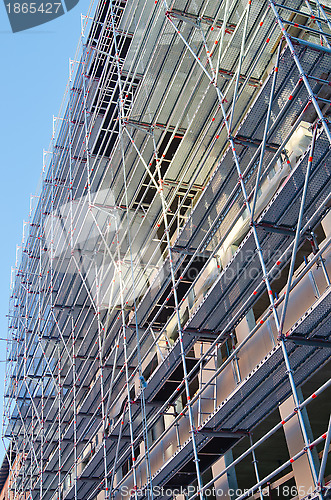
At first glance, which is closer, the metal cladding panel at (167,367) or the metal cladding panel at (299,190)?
the metal cladding panel at (299,190)

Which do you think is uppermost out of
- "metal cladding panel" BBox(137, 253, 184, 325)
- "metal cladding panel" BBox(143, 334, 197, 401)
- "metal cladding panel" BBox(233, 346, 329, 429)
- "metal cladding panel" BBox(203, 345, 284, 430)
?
"metal cladding panel" BBox(137, 253, 184, 325)

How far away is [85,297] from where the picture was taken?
17.8 m

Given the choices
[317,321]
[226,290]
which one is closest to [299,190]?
[317,321]

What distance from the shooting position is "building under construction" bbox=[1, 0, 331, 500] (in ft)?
26.5

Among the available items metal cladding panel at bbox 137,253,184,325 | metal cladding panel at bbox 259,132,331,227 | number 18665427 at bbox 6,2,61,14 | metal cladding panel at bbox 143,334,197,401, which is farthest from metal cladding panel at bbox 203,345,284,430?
number 18665427 at bbox 6,2,61,14

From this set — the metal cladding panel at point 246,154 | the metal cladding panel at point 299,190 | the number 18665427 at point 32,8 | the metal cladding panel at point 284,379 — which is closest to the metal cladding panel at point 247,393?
the metal cladding panel at point 284,379

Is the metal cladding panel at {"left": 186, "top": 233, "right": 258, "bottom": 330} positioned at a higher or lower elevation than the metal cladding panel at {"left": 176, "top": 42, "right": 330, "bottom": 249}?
lower

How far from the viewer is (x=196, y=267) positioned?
1295cm

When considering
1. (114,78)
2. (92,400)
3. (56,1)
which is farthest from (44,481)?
(56,1)

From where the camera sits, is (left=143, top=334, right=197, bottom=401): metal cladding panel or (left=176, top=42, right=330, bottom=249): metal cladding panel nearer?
(left=176, top=42, right=330, bottom=249): metal cladding panel

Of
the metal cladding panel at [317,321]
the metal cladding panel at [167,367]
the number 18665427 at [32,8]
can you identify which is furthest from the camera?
the number 18665427 at [32,8]

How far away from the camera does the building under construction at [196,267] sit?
807 centimetres

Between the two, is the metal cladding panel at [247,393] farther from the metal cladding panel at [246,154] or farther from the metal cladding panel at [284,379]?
the metal cladding panel at [246,154]

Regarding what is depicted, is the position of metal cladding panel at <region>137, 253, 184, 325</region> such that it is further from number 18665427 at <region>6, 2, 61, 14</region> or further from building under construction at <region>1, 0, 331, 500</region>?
number 18665427 at <region>6, 2, 61, 14</region>
